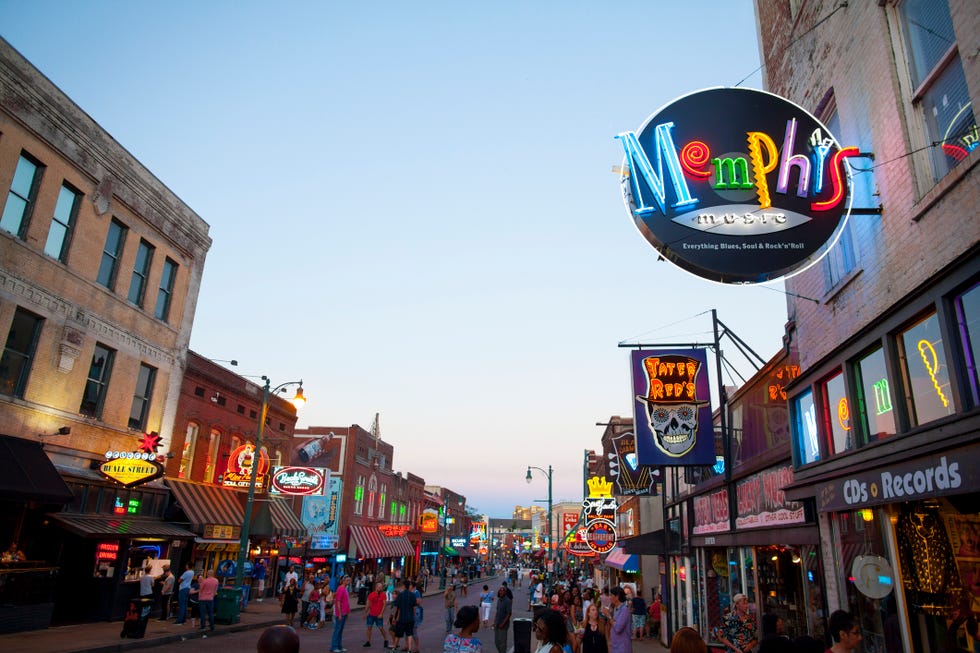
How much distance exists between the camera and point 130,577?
20.7 metres

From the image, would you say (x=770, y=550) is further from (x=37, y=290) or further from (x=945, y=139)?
(x=37, y=290)

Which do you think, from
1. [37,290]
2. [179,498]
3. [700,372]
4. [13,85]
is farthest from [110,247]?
[700,372]

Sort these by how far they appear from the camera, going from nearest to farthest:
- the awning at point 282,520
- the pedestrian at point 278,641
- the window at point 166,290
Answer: the pedestrian at point 278,641
the window at point 166,290
the awning at point 282,520

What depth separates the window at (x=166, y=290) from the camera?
23.2m

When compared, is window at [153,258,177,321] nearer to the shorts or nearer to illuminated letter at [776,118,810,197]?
the shorts

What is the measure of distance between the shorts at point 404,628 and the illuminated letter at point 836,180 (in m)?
12.2

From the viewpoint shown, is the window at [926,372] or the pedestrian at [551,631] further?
the window at [926,372]

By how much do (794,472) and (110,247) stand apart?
2026cm

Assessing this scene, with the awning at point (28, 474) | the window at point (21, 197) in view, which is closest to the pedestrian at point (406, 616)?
the awning at point (28, 474)

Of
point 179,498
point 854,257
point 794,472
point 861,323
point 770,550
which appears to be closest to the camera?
point 861,323

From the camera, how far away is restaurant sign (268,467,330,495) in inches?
1077

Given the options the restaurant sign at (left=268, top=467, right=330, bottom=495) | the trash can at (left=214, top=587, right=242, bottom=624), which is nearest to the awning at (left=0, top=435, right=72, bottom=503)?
the trash can at (left=214, top=587, right=242, bottom=624)

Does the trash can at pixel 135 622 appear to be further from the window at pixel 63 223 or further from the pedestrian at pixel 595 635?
the pedestrian at pixel 595 635

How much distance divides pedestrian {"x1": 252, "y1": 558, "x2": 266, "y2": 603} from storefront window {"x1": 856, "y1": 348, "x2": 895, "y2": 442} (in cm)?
2873
